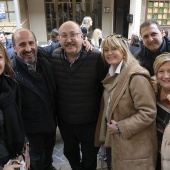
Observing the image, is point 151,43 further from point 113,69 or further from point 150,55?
point 113,69

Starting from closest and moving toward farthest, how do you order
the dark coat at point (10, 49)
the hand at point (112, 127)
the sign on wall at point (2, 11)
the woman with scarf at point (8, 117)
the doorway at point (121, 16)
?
the woman with scarf at point (8, 117), the hand at point (112, 127), the dark coat at point (10, 49), the sign on wall at point (2, 11), the doorway at point (121, 16)

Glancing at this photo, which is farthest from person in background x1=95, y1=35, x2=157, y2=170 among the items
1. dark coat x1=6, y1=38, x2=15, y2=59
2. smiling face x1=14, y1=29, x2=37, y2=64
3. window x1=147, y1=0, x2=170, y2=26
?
window x1=147, y1=0, x2=170, y2=26

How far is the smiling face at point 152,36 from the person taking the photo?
2.13 m

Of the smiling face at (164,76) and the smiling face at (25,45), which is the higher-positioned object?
the smiling face at (25,45)

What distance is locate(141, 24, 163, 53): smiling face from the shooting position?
6.99ft

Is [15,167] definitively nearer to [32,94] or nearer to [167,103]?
[32,94]

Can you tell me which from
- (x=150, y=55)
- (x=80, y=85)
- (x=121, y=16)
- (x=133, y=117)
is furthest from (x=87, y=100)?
(x=121, y=16)

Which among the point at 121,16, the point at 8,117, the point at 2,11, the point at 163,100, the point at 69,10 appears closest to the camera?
the point at 8,117

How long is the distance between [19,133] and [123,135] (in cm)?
84

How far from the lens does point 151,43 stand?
84.7 inches

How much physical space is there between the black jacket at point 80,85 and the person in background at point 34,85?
0.10m

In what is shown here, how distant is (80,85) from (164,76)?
0.77 metres

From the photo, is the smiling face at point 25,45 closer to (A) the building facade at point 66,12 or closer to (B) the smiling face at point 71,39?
(B) the smiling face at point 71,39

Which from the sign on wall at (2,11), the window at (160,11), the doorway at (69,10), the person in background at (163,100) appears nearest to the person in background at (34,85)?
the person in background at (163,100)
